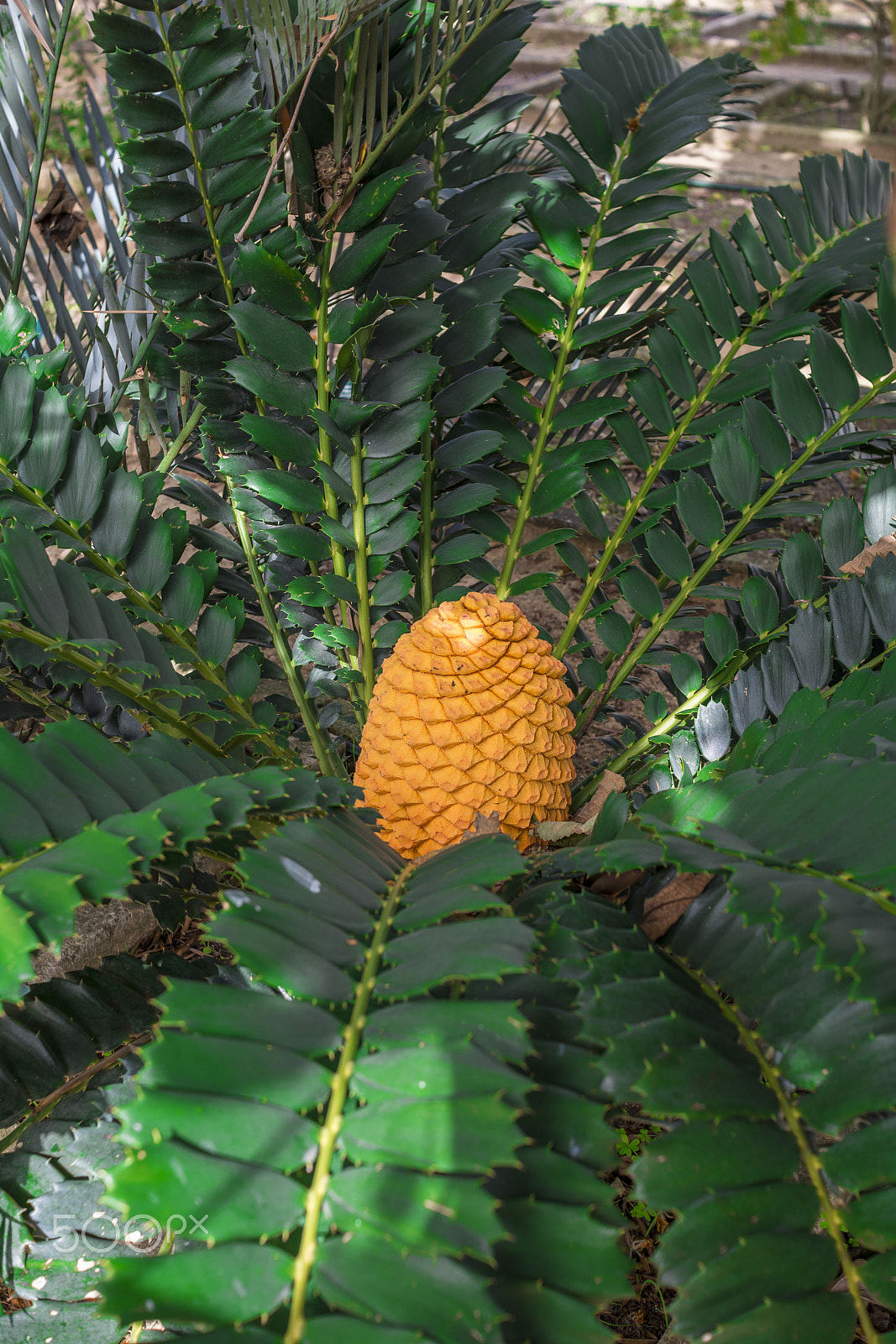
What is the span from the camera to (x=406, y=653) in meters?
0.97

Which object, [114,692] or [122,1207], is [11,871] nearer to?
[122,1207]

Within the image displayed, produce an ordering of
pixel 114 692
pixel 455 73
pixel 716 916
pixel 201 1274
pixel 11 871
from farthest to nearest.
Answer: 1. pixel 455 73
2. pixel 114 692
3. pixel 716 916
4. pixel 11 871
5. pixel 201 1274

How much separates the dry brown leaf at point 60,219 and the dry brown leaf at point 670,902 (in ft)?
4.31

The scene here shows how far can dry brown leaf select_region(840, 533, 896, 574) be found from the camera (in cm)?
100

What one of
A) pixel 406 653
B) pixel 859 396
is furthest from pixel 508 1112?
pixel 859 396

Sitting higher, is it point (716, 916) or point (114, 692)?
point (114, 692)

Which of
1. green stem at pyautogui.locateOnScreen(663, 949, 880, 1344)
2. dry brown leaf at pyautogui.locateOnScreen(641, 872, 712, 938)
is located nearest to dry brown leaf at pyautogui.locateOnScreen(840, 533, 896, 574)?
dry brown leaf at pyautogui.locateOnScreen(641, 872, 712, 938)

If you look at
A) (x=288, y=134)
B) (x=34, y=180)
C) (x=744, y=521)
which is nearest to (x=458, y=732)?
(x=744, y=521)

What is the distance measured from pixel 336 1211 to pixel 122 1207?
107 millimetres

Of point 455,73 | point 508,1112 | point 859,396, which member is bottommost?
point 508,1112

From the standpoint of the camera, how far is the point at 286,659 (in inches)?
46.9

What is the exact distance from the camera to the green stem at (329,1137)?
16.6 inches

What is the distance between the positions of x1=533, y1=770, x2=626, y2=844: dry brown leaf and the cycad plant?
0.05 metres

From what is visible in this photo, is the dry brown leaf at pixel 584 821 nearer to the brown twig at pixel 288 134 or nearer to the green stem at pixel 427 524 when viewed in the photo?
the green stem at pixel 427 524
